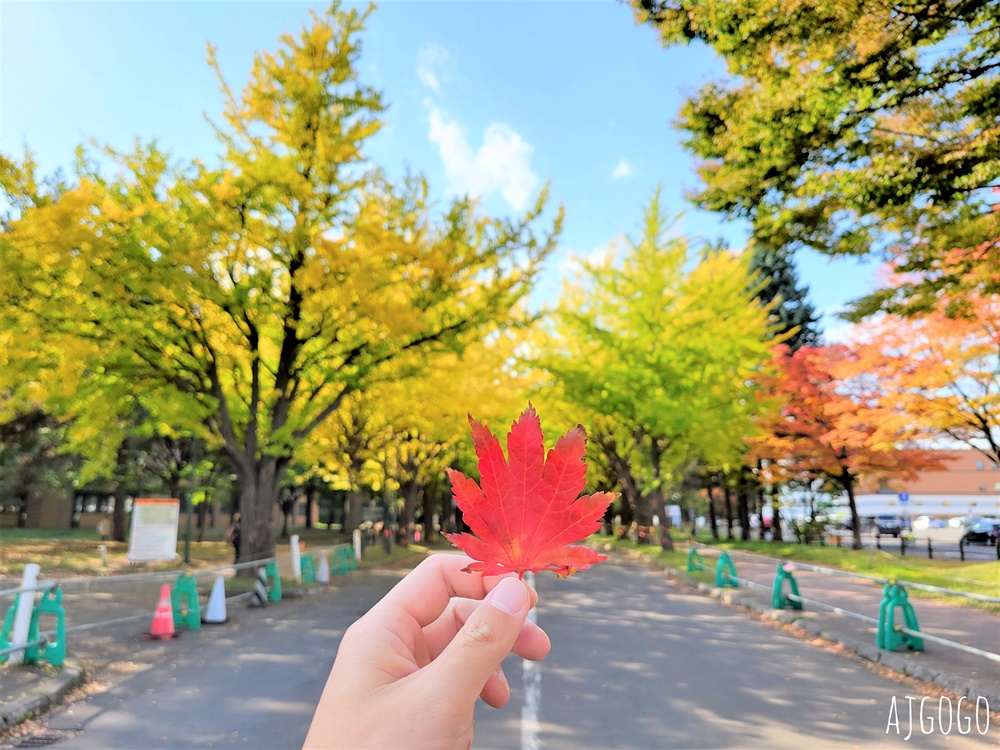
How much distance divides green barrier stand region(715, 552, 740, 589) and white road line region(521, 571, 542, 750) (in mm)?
8494

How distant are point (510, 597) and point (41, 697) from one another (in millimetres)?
6329

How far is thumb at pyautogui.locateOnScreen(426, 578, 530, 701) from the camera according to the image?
1.20m

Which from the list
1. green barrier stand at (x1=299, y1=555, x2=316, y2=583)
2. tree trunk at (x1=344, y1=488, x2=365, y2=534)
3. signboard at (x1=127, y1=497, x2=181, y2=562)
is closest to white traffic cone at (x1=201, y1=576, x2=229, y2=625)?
signboard at (x1=127, y1=497, x2=181, y2=562)

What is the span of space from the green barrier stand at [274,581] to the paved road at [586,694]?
8.85ft

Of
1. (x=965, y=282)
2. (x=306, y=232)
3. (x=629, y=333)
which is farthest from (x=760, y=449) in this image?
(x=306, y=232)

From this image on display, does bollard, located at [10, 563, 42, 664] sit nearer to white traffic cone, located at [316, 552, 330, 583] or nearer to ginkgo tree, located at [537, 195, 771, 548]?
white traffic cone, located at [316, 552, 330, 583]

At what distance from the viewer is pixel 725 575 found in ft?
46.2

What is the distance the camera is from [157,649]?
7.93 meters

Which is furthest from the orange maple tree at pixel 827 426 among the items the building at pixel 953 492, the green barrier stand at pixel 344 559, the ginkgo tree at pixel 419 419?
the building at pixel 953 492

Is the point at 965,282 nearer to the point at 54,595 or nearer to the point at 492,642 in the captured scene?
the point at 492,642

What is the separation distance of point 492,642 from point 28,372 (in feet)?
41.6

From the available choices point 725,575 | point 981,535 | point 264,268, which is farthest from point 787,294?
point 264,268

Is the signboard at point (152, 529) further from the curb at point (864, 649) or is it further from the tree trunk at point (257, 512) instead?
the curb at point (864, 649)

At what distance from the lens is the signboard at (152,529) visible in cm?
1372
